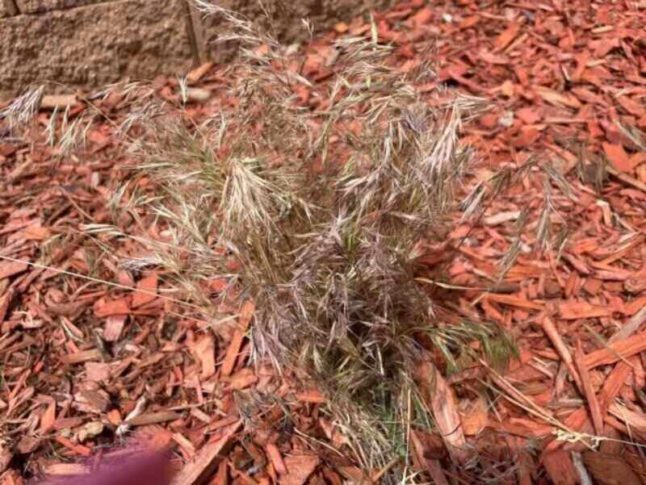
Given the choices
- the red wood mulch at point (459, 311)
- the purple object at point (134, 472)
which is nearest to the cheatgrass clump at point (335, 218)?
the red wood mulch at point (459, 311)

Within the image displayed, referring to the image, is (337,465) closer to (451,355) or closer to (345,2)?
(451,355)

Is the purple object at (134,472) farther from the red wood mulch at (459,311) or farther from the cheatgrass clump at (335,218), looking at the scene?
the red wood mulch at (459,311)

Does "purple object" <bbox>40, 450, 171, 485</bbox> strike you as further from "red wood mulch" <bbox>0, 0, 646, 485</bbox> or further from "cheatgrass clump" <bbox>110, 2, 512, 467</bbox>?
"red wood mulch" <bbox>0, 0, 646, 485</bbox>

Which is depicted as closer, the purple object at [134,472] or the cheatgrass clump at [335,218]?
the purple object at [134,472]

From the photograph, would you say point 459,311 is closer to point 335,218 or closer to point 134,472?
point 335,218

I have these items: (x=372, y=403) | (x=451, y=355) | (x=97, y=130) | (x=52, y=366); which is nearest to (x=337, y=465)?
(x=372, y=403)

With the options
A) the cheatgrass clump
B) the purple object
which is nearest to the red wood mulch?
the cheatgrass clump
